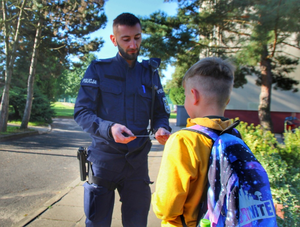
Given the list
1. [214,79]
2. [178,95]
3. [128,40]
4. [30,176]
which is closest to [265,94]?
[30,176]

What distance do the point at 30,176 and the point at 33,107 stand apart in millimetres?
11573

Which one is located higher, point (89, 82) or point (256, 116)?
point (89, 82)

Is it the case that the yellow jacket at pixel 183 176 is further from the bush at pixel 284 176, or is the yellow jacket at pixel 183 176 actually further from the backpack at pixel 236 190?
the bush at pixel 284 176

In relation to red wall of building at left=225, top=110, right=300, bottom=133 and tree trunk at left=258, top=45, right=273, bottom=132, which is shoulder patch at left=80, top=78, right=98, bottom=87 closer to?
tree trunk at left=258, top=45, right=273, bottom=132

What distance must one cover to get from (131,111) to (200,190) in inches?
39.4

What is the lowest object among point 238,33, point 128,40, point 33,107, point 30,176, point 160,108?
point 30,176

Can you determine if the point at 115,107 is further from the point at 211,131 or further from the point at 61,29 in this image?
the point at 61,29

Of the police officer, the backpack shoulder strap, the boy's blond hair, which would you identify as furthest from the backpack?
the police officer

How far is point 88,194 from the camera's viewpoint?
73.3 inches

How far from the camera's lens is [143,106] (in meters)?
2.02

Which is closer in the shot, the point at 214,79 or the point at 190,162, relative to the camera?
the point at 190,162

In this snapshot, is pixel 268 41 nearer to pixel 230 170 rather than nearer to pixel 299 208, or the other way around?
pixel 299 208

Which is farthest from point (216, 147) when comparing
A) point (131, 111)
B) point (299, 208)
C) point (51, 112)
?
point (51, 112)

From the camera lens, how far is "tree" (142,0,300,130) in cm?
627
